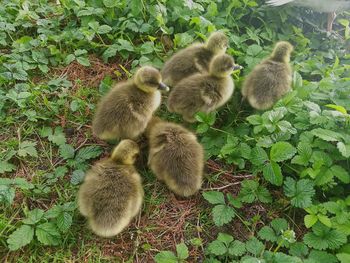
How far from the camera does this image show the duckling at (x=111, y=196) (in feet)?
6.43

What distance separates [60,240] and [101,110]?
0.78 meters

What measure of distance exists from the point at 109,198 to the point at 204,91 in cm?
92

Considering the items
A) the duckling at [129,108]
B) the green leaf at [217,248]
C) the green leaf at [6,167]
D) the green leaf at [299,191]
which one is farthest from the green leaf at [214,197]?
the green leaf at [6,167]

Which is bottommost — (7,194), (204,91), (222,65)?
(7,194)

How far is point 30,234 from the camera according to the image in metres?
1.99

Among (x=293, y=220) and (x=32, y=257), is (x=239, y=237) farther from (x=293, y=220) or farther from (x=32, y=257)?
(x=32, y=257)

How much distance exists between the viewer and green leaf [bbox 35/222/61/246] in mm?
1988

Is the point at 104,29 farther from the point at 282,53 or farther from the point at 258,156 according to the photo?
the point at 258,156

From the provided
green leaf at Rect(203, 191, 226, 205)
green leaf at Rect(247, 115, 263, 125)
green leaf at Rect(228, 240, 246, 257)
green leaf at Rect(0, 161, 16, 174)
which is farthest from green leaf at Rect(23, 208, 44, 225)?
green leaf at Rect(247, 115, 263, 125)

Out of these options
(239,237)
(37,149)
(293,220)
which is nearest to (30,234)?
(37,149)

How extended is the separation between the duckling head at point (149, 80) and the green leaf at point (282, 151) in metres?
0.75

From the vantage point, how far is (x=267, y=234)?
202 cm

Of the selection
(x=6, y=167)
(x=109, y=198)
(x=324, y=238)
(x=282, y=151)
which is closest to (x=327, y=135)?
(x=282, y=151)

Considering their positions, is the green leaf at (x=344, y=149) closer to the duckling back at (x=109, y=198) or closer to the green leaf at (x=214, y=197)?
the green leaf at (x=214, y=197)
